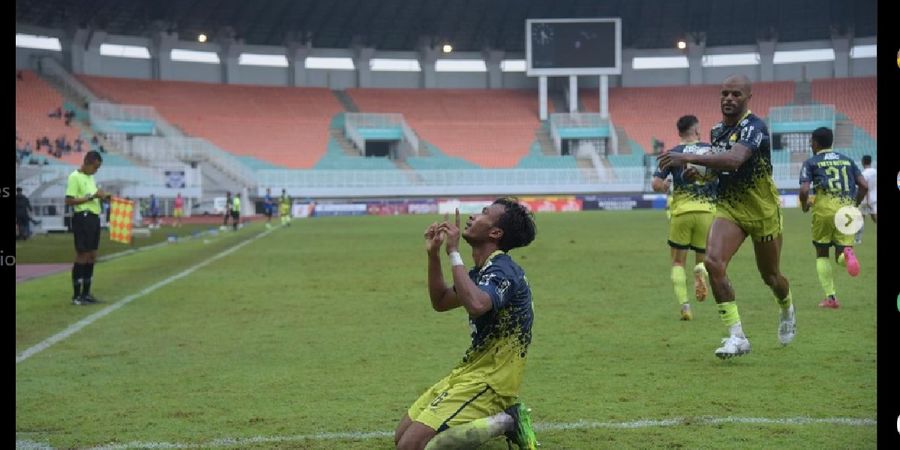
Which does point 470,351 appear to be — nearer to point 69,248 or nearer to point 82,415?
point 82,415

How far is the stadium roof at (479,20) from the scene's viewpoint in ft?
241

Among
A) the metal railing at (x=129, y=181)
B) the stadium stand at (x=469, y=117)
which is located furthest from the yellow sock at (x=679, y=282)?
the stadium stand at (x=469, y=117)

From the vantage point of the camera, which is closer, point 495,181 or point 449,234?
point 449,234

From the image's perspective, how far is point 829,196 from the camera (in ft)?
41.0

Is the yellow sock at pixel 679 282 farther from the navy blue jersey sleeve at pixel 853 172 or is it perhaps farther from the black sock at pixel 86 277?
the black sock at pixel 86 277

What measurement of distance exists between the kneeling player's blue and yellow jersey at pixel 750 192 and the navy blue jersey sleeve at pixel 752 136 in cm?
18

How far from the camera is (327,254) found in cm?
2431

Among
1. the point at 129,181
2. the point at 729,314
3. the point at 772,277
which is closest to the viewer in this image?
the point at 729,314

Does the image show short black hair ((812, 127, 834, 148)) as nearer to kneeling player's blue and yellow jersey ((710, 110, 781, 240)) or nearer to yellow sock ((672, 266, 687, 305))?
yellow sock ((672, 266, 687, 305))

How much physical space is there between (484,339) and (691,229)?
6.55 metres

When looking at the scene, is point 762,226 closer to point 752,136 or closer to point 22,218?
point 752,136

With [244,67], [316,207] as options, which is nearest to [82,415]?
[316,207]

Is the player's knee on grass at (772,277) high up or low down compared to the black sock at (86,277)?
up

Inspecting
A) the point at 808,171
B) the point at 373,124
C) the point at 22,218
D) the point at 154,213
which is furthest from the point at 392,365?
the point at 373,124
